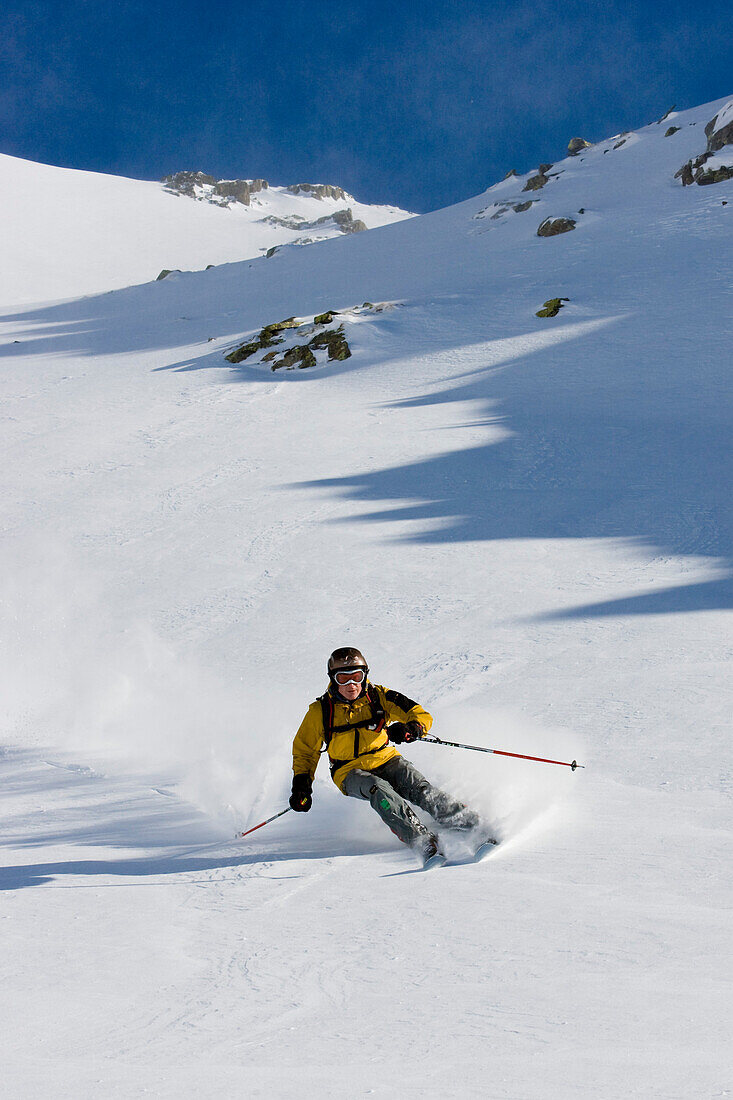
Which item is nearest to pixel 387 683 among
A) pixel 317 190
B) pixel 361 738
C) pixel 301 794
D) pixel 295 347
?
pixel 361 738

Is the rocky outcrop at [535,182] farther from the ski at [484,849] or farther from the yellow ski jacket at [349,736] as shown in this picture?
the ski at [484,849]

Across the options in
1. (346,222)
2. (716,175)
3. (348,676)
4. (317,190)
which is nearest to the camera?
(348,676)

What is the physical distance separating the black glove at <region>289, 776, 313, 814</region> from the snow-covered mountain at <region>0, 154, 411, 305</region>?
4669cm

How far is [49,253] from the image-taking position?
6988cm

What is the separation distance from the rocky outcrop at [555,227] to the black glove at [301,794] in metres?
29.7

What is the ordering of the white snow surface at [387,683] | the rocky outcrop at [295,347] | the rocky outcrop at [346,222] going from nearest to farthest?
the white snow surface at [387,683] < the rocky outcrop at [295,347] < the rocky outcrop at [346,222]

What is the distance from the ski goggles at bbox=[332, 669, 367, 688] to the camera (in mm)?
5203

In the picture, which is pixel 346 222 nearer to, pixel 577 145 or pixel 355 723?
A: pixel 577 145

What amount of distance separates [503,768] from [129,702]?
426 centimetres

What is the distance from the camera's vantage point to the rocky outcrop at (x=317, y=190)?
16462 centimetres

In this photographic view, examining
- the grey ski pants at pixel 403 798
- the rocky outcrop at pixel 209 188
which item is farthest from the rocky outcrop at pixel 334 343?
the rocky outcrop at pixel 209 188

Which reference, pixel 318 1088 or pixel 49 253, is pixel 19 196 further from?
pixel 318 1088

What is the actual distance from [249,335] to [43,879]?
906 inches

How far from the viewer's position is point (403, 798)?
5.22 m
